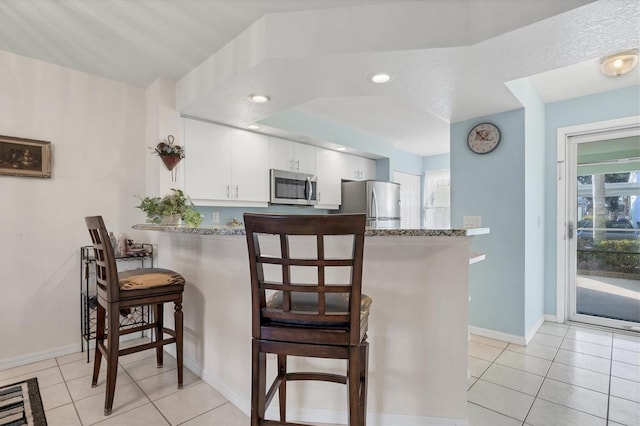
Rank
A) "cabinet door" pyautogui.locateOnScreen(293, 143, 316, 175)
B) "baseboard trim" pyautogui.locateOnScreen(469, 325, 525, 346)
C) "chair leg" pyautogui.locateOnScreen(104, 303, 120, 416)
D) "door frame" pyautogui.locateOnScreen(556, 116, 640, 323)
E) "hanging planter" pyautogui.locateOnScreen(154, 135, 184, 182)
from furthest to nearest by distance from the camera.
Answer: "cabinet door" pyautogui.locateOnScreen(293, 143, 316, 175) → "door frame" pyautogui.locateOnScreen(556, 116, 640, 323) → "baseboard trim" pyautogui.locateOnScreen(469, 325, 525, 346) → "hanging planter" pyautogui.locateOnScreen(154, 135, 184, 182) → "chair leg" pyautogui.locateOnScreen(104, 303, 120, 416)

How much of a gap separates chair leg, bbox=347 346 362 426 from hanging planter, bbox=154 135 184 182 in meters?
2.33

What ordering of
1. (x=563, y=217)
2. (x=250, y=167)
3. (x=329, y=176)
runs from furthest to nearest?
(x=329, y=176)
(x=250, y=167)
(x=563, y=217)

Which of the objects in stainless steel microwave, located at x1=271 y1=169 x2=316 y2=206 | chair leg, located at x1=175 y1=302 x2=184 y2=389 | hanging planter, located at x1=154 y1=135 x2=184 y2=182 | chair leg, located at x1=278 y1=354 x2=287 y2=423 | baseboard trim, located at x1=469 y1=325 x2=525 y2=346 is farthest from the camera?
stainless steel microwave, located at x1=271 y1=169 x2=316 y2=206

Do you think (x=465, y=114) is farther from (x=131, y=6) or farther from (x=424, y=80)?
(x=131, y=6)

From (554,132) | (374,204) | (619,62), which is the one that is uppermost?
(619,62)

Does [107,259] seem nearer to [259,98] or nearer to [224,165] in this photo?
[259,98]

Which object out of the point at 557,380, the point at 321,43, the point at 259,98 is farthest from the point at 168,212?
the point at 557,380

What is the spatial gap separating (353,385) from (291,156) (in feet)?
10.4

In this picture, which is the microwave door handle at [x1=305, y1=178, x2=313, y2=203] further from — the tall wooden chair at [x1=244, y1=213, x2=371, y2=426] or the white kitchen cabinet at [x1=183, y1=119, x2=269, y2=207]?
the tall wooden chair at [x1=244, y1=213, x2=371, y2=426]

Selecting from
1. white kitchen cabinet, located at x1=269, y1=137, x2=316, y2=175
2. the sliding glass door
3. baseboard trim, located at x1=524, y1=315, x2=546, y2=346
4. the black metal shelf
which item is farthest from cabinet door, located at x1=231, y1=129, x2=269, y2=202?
the sliding glass door

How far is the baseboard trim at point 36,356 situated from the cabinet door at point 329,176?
2.95m

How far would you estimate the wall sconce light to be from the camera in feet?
7.88

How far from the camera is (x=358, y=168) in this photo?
4.90 m

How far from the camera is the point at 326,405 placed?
1665mm
